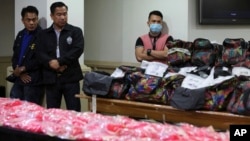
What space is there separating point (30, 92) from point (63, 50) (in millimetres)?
654

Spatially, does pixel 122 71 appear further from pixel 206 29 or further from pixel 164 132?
pixel 206 29

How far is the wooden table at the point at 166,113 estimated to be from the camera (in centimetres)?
249

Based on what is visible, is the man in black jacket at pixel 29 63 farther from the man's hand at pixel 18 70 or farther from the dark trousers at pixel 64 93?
the dark trousers at pixel 64 93

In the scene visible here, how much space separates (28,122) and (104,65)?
4227mm

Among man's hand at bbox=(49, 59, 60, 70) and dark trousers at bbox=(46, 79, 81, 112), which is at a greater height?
man's hand at bbox=(49, 59, 60, 70)

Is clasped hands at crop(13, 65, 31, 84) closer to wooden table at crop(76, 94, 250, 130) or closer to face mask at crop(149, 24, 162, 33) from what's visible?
wooden table at crop(76, 94, 250, 130)

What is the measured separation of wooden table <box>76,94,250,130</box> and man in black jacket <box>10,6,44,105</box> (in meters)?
1.12

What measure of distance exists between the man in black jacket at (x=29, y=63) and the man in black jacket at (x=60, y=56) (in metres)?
0.20

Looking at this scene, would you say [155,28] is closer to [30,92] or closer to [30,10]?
[30,10]

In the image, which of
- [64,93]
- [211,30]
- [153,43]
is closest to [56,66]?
[64,93]

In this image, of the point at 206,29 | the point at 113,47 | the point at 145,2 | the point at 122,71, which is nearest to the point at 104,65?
the point at 113,47

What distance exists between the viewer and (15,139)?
1.59 metres

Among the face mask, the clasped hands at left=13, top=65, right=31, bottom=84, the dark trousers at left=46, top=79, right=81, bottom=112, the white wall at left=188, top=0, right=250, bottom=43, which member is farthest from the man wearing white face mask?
the clasped hands at left=13, top=65, right=31, bottom=84

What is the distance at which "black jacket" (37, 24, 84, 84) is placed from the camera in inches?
149
